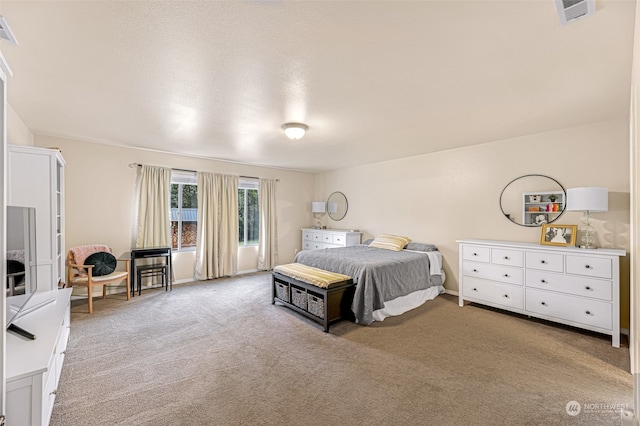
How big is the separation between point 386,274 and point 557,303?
2.01 m

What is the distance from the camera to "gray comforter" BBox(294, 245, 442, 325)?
3.45m

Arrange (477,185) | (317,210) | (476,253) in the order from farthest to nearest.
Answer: (317,210), (477,185), (476,253)

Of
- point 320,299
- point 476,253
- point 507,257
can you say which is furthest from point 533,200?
point 320,299

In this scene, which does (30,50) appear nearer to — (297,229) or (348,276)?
(348,276)

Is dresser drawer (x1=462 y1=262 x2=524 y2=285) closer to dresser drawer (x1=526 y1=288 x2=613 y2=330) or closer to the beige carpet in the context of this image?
dresser drawer (x1=526 y1=288 x2=613 y2=330)

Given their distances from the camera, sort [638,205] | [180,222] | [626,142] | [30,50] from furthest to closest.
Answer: [180,222] < [626,142] < [30,50] < [638,205]

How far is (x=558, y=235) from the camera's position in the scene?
12.0ft

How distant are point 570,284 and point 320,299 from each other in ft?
9.59

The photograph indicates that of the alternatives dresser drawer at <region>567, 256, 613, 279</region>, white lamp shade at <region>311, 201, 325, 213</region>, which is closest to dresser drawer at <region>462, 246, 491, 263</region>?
dresser drawer at <region>567, 256, 613, 279</region>

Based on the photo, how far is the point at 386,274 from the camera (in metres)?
3.72

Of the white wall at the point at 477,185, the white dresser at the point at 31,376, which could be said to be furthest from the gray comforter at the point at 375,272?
the white dresser at the point at 31,376

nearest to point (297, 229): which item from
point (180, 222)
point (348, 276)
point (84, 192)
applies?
point (180, 222)

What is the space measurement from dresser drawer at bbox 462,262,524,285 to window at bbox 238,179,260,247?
14.6ft

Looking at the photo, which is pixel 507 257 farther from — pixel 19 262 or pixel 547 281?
pixel 19 262
